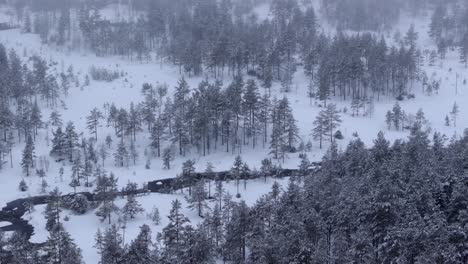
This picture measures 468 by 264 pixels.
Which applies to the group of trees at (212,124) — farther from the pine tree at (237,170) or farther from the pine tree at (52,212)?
the pine tree at (52,212)

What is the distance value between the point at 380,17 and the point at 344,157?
11927cm

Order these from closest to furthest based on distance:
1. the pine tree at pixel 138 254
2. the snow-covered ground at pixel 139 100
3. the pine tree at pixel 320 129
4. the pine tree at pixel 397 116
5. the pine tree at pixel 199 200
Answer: the pine tree at pixel 138 254 < the pine tree at pixel 199 200 < the snow-covered ground at pixel 139 100 < the pine tree at pixel 320 129 < the pine tree at pixel 397 116

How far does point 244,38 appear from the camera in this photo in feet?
451

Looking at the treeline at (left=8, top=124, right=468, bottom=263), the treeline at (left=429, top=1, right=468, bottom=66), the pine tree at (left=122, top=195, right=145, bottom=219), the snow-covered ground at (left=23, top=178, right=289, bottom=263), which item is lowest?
the snow-covered ground at (left=23, top=178, right=289, bottom=263)

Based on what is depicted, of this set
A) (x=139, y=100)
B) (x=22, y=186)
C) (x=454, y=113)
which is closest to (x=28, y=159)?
(x=22, y=186)

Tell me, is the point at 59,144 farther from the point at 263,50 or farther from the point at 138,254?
the point at 263,50

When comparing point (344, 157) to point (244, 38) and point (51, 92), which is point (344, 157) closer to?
point (244, 38)

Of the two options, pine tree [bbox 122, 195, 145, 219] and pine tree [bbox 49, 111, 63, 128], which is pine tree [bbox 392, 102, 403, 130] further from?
pine tree [bbox 49, 111, 63, 128]

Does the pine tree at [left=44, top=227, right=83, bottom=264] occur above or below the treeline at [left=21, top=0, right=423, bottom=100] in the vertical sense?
below

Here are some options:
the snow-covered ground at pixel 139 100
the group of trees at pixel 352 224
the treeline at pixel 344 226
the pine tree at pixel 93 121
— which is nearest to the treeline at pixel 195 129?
the pine tree at pixel 93 121

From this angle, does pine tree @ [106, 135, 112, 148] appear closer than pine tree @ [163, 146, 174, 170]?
No

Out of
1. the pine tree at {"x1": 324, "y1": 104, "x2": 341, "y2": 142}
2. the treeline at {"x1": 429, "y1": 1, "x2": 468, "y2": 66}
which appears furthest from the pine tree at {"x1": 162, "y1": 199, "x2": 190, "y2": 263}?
the treeline at {"x1": 429, "y1": 1, "x2": 468, "y2": 66}

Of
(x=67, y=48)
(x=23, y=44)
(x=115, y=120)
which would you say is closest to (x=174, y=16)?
(x=67, y=48)

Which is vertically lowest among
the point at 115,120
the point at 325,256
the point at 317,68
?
the point at 325,256
